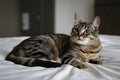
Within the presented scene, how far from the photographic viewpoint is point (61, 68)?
97 centimetres

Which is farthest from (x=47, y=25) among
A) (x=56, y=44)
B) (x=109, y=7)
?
(x=56, y=44)

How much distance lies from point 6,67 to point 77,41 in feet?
1.48

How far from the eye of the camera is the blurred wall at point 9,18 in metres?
Result: 3.50

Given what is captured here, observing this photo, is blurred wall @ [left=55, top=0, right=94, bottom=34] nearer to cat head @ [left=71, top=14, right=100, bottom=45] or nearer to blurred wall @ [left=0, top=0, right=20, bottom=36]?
blurred wall @ [left=0, top=0, right=20, bottom=36]

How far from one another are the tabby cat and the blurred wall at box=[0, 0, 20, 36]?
90.7 inches

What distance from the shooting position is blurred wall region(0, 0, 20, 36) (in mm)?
3500

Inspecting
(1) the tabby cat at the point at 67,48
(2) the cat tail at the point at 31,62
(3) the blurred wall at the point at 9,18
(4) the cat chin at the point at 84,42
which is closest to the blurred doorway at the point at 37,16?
(3) the blurred wall at the point at 9,18

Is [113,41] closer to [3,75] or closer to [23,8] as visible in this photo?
[3,75]

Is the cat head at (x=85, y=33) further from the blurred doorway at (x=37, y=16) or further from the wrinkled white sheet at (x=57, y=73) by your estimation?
the blurred doorway at (x=37, y=16)

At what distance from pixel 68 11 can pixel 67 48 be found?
234 cm

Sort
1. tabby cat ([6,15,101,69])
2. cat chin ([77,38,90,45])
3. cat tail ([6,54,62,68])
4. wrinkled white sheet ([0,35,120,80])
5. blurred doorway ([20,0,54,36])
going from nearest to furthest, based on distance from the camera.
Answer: wrinkled white sheet ([0,35,120,80])
cat tail ([6,54,62,68])
tabby cat ([6,15,101,69])
cat chin ([77,38,90,45])
blurred doorway ([20,0,54,36])

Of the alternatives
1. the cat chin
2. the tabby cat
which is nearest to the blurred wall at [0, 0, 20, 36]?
the tabby cat

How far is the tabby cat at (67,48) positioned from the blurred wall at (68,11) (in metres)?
2.15

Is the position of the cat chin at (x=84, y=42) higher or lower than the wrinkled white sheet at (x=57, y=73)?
higher
